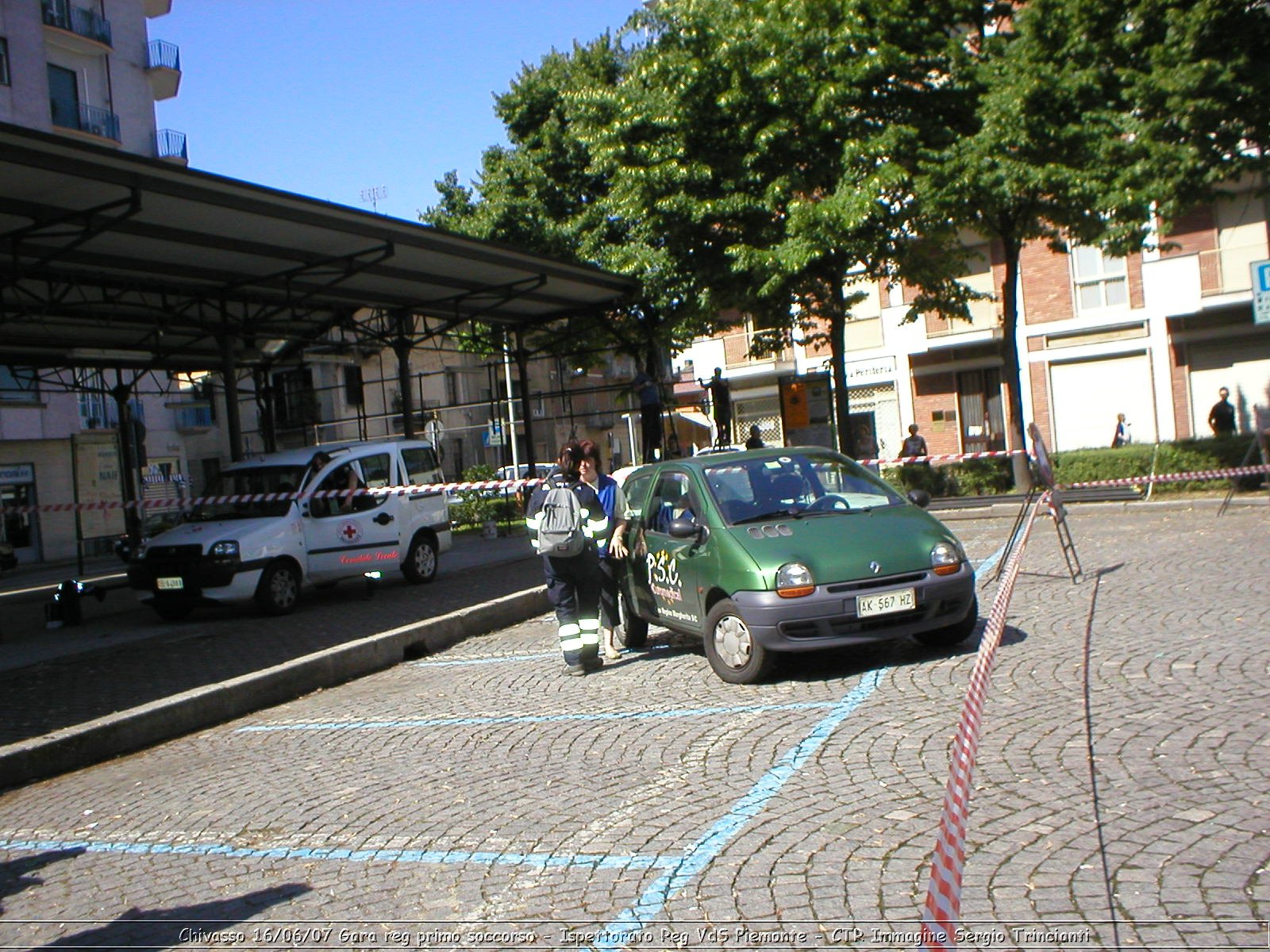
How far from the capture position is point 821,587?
7.60 meters

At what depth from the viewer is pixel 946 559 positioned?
7.92m

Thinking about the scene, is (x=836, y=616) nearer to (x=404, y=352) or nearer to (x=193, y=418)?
(x=404, y=352)

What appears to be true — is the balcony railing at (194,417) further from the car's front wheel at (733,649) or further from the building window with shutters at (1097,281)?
the car's front wheel at (733,649)

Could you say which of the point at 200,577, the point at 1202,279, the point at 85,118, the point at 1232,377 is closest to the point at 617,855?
the point at 200,577

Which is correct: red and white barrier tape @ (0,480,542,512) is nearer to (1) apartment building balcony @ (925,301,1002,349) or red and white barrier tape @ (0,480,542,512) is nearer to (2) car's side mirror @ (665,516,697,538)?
(2) car's side mirror @ (665,516,697,538)

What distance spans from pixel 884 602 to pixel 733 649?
1.08 meters

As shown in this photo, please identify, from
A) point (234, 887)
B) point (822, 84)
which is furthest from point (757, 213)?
point (234, 887)

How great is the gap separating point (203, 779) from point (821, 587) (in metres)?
3.98

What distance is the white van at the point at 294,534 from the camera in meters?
14.0

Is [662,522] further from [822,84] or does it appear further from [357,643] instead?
[822,84]

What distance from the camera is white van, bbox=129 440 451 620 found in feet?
46.0

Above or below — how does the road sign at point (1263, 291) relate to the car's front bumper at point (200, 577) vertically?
above

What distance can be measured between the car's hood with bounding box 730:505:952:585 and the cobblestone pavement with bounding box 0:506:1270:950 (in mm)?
726

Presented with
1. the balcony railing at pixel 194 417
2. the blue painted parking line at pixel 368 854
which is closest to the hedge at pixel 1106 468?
the blue painted parking line at pixel 368 854
